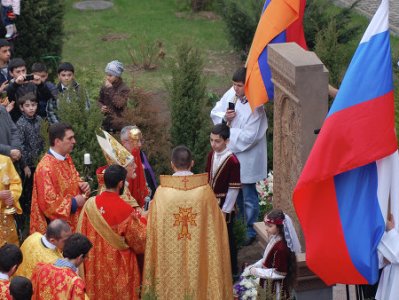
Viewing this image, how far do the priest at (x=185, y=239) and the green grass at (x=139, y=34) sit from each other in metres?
6.94

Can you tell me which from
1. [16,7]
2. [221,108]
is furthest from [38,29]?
[221,108]

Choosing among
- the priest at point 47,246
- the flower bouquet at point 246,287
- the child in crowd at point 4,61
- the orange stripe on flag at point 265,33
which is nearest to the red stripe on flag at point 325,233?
the flower bouquet at point 246,287

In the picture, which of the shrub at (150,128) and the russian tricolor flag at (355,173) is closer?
the russian tricolor flag at (355,173)

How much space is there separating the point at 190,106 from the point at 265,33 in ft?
6.75

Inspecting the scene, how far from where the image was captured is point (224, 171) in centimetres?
Result: 901

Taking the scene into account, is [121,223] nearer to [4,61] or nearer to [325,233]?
[325,233]

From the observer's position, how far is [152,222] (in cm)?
805

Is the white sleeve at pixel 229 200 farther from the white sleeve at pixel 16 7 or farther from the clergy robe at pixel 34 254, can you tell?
the white sleeve at pixel 16 7

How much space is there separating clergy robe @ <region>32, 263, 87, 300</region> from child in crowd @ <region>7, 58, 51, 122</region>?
3.68m

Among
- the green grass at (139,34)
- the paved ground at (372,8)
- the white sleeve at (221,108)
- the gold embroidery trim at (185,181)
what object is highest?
the gold embroidery trim at (185,181)

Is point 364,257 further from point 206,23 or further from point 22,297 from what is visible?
point 206,23

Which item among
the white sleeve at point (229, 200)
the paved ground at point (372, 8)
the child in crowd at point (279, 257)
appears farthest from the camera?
the paved ground at point (372, 8)

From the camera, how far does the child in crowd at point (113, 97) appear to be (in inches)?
436

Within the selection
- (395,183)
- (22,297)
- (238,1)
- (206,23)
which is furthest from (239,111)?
(206,23)
